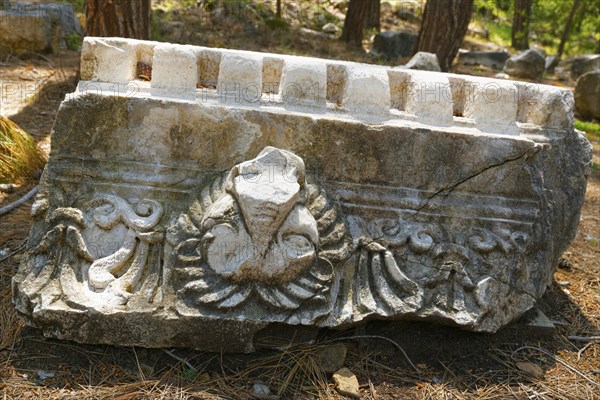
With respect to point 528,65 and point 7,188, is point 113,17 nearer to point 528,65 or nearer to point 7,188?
point 7,188

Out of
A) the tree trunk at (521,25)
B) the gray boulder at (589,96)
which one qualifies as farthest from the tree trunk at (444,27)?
the tree trunk at (521,25)

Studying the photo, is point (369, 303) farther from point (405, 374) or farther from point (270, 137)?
point (270, 137)

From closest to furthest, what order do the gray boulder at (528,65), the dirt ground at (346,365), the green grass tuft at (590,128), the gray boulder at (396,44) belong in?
the dirt ground at (346,365), the green grass tuft at (590,128), the gray boulder at (396,44), the gray boulder at (528,65)

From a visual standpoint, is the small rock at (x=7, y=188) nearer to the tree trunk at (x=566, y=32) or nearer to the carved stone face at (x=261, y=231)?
the carved stone face at (x=261, y=231)

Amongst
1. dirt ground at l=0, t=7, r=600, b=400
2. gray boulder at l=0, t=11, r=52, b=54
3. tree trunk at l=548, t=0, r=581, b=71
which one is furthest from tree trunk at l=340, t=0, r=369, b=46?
dirt ground at l=0, t=7, r=600, b=400

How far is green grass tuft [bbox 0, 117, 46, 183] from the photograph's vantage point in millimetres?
3660

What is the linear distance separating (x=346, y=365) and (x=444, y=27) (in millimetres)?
4654

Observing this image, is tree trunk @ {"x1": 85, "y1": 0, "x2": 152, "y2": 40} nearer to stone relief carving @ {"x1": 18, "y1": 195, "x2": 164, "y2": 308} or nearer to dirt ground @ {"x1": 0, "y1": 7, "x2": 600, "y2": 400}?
dirt ground @ {"x1": 0, "y1": 7, "x2": 600, "y2": 400}

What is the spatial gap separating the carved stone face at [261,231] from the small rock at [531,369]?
101cm

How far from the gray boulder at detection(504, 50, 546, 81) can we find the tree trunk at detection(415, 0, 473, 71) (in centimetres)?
426

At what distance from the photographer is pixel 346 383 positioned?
7.55 ft

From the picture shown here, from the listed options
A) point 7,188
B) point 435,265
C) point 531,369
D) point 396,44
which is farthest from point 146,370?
point 396,44

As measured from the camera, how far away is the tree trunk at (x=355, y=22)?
9.49m

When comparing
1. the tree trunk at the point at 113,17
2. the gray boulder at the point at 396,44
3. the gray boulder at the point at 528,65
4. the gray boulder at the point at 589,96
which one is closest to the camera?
the tree trunk at the point at 113,17
